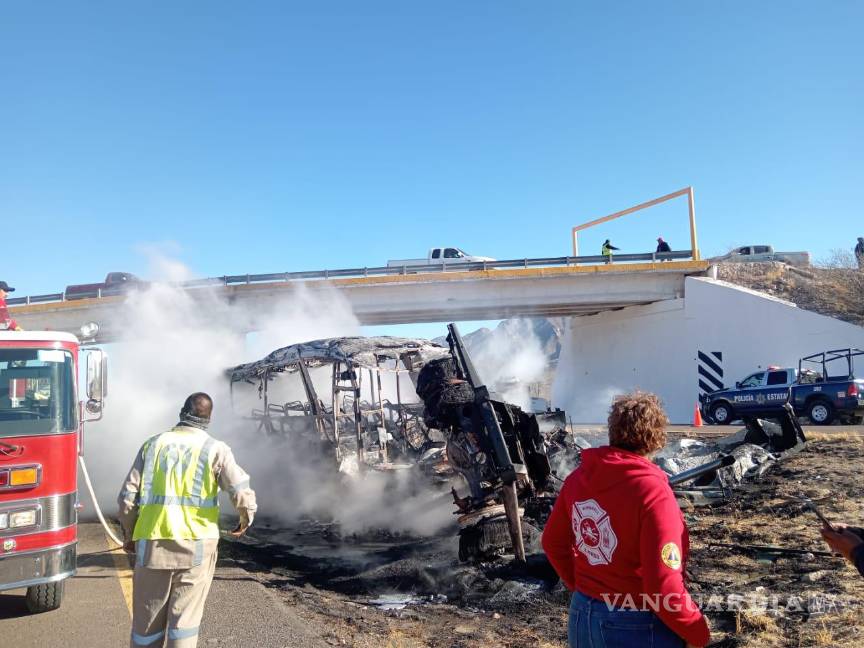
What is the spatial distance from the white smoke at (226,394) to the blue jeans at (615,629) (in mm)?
6137

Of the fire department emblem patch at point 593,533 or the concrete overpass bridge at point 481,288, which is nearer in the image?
the fire department emblem patch at point 593,533

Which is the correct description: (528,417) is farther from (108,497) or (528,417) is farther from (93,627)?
(108,497)

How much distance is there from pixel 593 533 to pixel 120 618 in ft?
14.7

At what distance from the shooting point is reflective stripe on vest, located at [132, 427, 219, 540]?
3.43 meters

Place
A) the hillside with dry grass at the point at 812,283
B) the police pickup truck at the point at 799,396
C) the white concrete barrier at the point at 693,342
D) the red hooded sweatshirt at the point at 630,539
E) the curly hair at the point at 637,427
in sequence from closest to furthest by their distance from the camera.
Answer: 1. the red hooded sweatshirt at the point at 630,539
2. the curly hair at the point at 637,427
3. the police pickup truck at the point at 799,396
4. the white concrete barrier at the point at 693,342
5. the hillside with dry grass at the point at 812,283

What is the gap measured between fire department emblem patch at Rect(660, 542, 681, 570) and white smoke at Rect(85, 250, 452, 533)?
6416mm

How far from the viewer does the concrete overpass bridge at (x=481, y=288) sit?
78.9 ft

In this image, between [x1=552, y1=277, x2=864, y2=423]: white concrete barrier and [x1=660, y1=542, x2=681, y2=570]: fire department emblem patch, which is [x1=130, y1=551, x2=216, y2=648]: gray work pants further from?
[x1=552, y1=277, x2=864, y2=423]: white concrete barrier

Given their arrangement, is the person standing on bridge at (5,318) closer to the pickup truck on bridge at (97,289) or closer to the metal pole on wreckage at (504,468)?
the metal pole on wreckage at (504,468)

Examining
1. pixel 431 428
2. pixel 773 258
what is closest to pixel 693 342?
pixel 773 258

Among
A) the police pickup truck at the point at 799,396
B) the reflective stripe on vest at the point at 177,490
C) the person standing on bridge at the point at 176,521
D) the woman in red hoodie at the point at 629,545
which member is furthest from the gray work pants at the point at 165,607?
the police pickup truck at the point at 799,396

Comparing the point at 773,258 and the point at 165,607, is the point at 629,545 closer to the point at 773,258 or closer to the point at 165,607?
the point at 165,607

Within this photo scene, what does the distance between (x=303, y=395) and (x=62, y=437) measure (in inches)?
337

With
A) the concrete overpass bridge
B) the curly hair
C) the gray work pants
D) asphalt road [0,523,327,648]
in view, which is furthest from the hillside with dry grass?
the gray work pants
